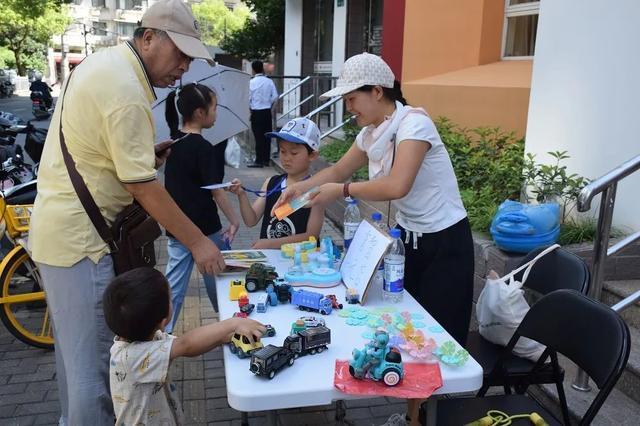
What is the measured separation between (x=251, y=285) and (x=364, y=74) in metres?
0.98

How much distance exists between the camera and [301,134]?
2.90 m

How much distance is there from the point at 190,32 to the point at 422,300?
1510 mm

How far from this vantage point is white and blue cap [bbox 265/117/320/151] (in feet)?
9.39

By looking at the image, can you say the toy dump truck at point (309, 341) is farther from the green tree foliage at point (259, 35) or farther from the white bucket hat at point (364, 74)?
the green tree foliage at point (259, 35)

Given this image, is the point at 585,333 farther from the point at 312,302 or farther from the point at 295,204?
the point at 295,204

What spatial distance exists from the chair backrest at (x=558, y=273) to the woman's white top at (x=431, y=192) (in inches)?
21.6

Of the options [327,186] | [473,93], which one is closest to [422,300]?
[327,186]

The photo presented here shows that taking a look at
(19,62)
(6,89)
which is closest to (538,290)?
(6,89)

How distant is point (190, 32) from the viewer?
2.02 metres

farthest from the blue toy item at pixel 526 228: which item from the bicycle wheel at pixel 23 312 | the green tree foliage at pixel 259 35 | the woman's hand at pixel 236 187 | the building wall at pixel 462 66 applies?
the green tree foliage at pixel 259 35

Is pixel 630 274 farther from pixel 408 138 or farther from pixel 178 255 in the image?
pixel 178 255

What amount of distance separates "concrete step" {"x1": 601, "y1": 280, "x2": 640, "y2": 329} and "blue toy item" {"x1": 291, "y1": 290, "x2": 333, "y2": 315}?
1908 millimetres

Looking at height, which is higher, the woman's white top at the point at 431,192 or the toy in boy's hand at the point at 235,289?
the woman's white top at the point at 431,192

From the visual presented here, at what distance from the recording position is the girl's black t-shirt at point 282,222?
3.05 metres
